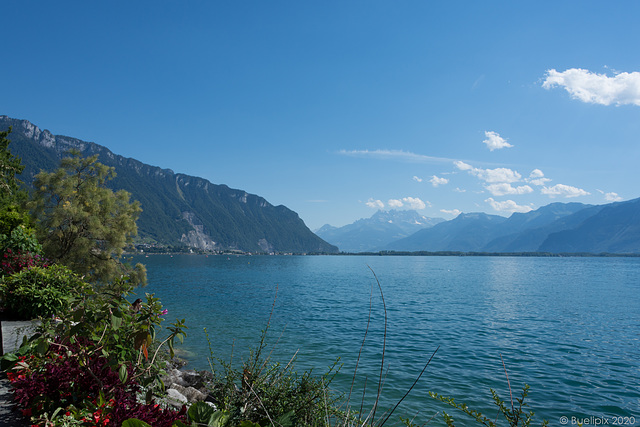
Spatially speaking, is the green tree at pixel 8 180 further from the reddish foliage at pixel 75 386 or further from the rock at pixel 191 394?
the reddish foliage at pixel 75 386

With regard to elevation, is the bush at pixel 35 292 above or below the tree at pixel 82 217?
below

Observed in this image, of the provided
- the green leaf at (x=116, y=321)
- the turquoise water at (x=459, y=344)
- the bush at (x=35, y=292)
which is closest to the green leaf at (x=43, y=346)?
the green leaf at (x=116, y=321)

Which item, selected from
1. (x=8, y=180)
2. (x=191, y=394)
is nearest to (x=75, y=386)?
(x=191, y=394)

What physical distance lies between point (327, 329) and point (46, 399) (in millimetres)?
20536

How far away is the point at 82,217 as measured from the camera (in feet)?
90.2

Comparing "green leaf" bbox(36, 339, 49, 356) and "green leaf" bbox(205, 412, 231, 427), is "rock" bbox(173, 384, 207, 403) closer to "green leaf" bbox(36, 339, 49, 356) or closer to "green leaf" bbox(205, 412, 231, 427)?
"green leaf" bbox(36, 339, 49, 356)

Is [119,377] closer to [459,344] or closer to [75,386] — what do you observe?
[75,386]

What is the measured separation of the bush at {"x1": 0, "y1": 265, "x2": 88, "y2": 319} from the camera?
11.1 meters

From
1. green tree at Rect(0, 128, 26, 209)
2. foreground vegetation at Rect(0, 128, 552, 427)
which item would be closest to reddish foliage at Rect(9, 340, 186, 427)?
foreground vegetation at Rect(0, 128, 552, 427)

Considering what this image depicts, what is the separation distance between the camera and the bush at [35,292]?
36.3ft

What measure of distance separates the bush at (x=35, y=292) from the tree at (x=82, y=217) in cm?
1689

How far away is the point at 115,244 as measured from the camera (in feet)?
97.9

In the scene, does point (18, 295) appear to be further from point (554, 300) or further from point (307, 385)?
point (554, 300)

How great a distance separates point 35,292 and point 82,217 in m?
19.3
